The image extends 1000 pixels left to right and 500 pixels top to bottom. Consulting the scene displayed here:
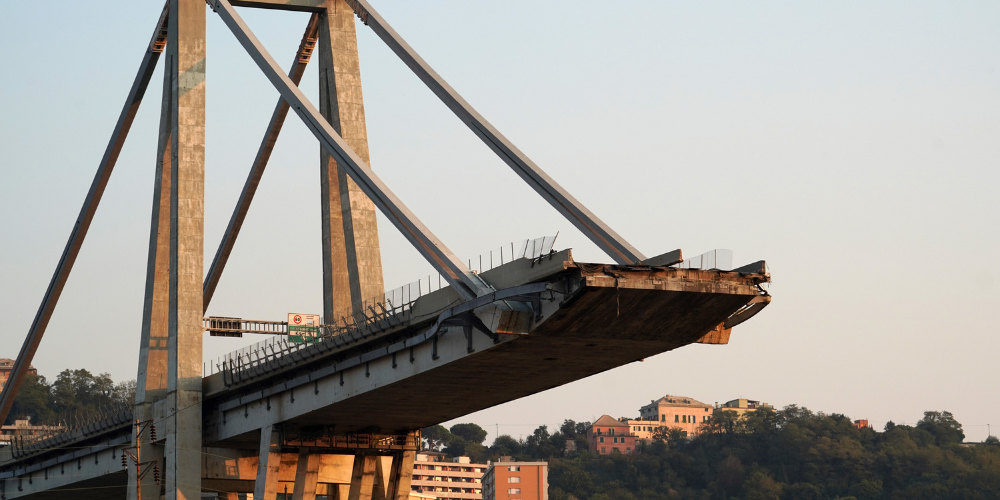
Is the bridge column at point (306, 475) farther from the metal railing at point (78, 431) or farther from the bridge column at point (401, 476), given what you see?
the metal railing at point (78, 431)

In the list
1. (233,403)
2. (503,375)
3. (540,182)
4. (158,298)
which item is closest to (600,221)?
(540,182)

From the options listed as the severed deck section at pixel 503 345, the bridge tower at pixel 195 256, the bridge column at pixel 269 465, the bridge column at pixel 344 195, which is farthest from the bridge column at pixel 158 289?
the bridge column at pixel 269 465

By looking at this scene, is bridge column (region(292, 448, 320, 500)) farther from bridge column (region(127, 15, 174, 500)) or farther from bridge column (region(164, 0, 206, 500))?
bridge column (region(127, 15, 174, 500))

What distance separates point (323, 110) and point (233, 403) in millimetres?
14857

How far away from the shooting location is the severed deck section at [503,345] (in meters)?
49.8

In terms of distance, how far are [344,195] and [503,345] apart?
2091 centimetres

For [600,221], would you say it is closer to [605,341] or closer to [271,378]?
[605,341]

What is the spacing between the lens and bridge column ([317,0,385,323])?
6994 cm

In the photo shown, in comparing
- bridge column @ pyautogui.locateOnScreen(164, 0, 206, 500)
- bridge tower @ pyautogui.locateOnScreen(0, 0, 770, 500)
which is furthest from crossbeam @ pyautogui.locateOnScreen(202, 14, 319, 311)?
bridge column @ pyautogui.locateOnScreen(164, 0, 206, 500)

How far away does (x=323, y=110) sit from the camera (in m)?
73.5

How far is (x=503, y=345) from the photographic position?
5250 cm

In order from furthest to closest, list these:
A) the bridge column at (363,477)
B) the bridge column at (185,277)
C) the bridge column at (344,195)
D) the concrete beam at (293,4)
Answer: the concrete beam at (293,4) < the bridge column at (344,195) < the bridge column at (363,477) < the bridge column at (185,277)

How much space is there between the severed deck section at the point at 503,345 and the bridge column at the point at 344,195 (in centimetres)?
601

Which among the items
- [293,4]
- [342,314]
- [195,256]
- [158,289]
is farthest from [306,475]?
[293,4]
